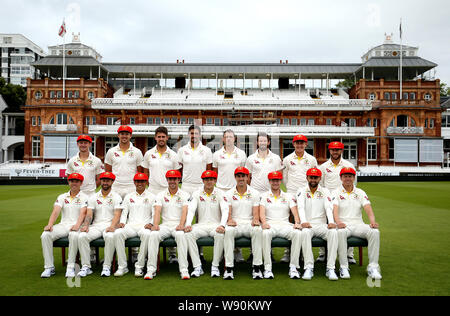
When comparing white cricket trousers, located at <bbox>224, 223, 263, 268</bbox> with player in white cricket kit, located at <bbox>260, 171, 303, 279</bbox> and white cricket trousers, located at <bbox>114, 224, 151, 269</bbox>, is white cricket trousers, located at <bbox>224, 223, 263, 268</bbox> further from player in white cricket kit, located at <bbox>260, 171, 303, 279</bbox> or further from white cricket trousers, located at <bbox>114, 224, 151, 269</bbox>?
white cricket trousers, located at <bbox>114, 224, 151, 269</bbox>

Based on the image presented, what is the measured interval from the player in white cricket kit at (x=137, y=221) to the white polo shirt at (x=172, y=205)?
0.23 metres

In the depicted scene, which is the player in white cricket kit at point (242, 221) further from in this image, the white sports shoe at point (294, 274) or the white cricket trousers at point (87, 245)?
the white cricket trousers at point (87, 245)

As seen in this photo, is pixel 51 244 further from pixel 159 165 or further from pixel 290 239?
pixel 290 239

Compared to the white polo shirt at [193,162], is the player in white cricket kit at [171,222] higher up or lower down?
lower down

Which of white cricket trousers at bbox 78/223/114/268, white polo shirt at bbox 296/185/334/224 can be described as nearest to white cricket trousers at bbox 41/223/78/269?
white cricket trousers at bbox 78/223/114/268

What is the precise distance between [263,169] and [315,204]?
123 cm

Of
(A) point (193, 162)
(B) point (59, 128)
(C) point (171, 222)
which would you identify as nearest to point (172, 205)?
(C) point (171, 222)

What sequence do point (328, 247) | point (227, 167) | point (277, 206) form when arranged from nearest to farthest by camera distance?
point (328, 247) → point (277, 206) → point (227, 167)

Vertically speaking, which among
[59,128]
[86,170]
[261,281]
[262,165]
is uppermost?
[59,128]

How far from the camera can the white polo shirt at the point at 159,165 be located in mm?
6785

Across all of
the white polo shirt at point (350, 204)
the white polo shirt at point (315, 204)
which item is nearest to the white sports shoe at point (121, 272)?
the white polo shirt at point (315, 204)

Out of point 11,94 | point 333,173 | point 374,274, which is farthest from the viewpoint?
point 11,94

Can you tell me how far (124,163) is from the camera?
6.83m
